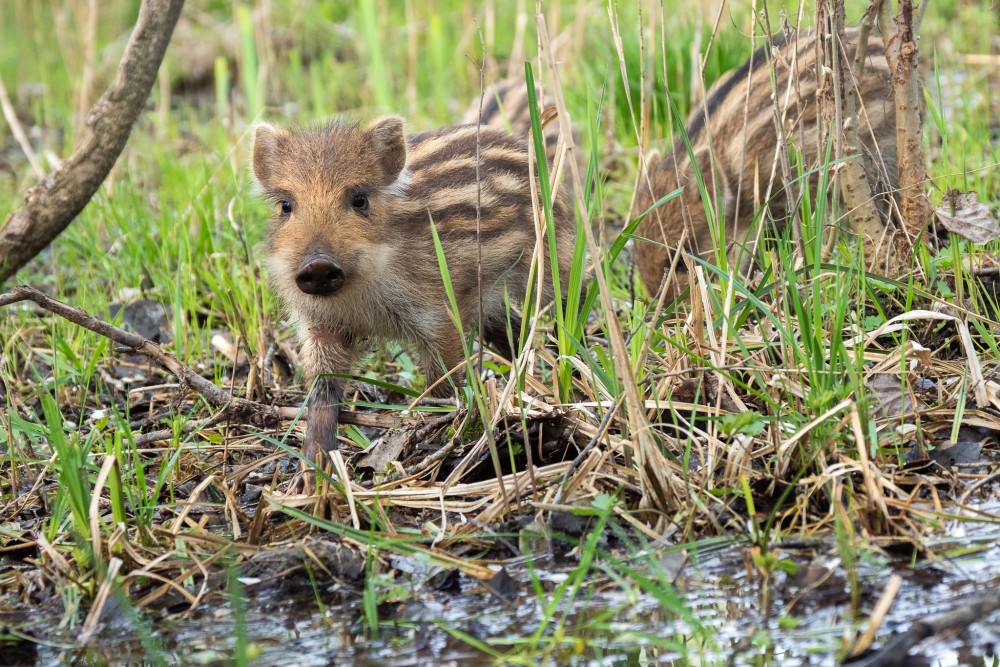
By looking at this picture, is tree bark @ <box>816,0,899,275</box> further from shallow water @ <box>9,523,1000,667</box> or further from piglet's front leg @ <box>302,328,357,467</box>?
piglet's front leg @ <box>302,328,357,467</box>

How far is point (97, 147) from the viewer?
4340mm

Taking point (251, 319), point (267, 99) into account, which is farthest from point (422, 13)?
point (251, 319)

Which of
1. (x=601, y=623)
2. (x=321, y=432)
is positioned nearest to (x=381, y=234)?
(x=321, y=432)

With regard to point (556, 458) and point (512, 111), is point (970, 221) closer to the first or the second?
point (556, 458)

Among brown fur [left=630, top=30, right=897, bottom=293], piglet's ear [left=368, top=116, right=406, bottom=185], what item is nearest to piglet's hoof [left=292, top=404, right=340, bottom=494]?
piglet's ear [left=368, top=116, right=406, bottom=185]

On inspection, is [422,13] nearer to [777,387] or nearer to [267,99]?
[267,99]

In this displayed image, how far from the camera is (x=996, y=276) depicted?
426cm

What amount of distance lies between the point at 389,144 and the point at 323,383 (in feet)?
3.21

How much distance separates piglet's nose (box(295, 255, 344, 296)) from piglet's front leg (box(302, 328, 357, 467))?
28 cm

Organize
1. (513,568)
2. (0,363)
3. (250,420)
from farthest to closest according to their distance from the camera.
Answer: (0,363) → (250,420) → (513,568)

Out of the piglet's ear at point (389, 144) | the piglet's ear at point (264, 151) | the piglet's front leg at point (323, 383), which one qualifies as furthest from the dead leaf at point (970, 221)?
the piglet's ear at point (264, 151)

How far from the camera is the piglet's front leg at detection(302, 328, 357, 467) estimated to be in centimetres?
380

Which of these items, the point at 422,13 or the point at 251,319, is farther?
the point at 422,13

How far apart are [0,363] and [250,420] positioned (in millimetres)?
1005
